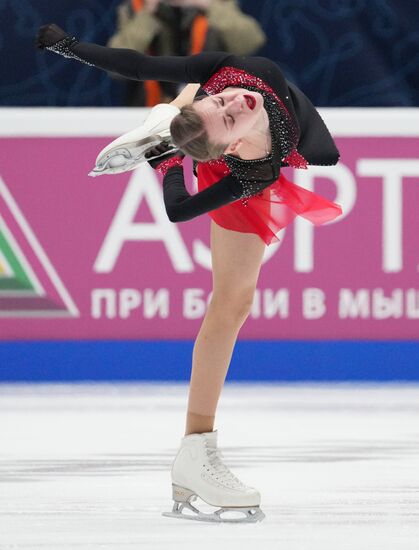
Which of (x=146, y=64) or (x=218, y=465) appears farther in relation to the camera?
(x=218, y=465)

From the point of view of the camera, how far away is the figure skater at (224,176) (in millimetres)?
2666

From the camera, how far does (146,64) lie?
2.79 metres

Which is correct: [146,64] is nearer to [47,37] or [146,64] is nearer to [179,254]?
[47,37]

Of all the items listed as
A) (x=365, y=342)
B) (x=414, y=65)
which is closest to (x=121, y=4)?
(x=414, y=65)

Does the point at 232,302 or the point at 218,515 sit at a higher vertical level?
the point at 232,302

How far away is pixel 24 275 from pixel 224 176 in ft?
7.78

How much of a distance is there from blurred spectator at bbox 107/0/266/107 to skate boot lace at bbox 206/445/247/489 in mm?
2642

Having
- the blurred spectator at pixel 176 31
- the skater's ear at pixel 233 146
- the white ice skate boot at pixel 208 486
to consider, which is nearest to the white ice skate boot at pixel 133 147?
the skater's ear at pixel 233 146

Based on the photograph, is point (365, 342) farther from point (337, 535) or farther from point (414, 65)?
point (337, 535)

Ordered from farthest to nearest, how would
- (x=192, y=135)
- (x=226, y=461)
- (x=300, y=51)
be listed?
(x=300, y=51), (x=226, y=461), (x=192, y=135)

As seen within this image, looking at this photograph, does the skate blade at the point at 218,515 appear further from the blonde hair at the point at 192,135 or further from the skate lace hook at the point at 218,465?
the blonde hair at the point at 192,135

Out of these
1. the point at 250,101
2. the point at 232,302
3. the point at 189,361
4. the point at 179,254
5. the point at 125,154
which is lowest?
the point at 189,361

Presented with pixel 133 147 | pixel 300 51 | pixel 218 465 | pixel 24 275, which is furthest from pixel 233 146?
pixel 300 51
